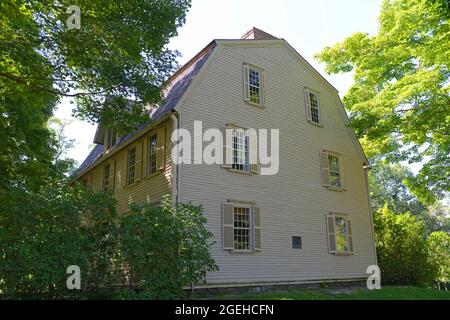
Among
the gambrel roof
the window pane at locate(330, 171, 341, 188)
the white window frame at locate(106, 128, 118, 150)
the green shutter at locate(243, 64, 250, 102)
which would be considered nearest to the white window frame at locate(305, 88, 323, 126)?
the gambrel roof

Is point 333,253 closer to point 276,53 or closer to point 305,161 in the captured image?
point 305,161

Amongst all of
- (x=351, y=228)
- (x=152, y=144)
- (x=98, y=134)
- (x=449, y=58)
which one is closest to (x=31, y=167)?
(x=152, y=144)

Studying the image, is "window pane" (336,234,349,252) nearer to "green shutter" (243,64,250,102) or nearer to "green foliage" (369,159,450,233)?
"green shutter" (243,64,250,102)

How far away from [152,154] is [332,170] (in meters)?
8.16

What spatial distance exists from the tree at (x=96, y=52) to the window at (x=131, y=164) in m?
3.81

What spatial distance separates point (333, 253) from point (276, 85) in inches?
288

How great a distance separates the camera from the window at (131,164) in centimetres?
1601

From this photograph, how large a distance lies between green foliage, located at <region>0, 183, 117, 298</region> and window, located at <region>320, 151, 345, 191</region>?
9734mm

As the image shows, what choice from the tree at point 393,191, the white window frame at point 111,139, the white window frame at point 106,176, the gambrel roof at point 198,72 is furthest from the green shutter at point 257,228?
the tree at point 393,191

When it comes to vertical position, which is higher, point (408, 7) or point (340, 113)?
point (408, 7)

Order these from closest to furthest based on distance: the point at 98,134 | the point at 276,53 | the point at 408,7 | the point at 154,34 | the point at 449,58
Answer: the point at 154,34
the point at 449,58
the point at 408,7
the point at 276,53
the point at 98,134

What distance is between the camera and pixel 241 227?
13469mm

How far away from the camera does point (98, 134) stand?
21422 mm

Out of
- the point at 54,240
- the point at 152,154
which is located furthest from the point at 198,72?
the point at 54,240
